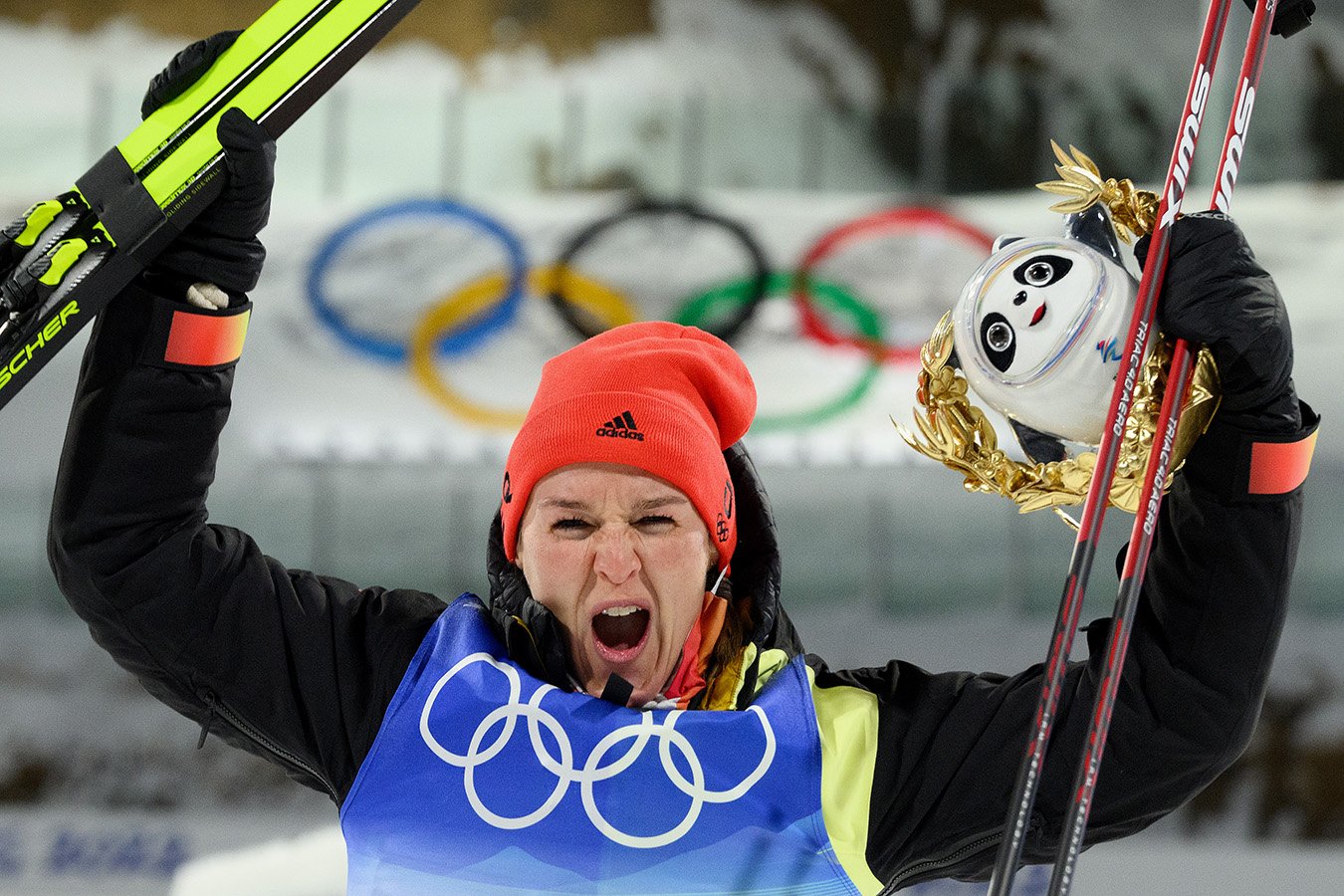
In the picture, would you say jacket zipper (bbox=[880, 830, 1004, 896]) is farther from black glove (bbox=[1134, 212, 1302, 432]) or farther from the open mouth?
black glove (bbox=[1134, 212, 1302, 432])

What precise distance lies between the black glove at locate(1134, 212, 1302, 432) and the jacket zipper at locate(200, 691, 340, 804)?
902 millimetres

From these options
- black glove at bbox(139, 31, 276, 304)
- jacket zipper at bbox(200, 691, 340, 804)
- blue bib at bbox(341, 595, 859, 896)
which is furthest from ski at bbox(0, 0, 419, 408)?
blue bib at bbox(341, 595, 859, 896)

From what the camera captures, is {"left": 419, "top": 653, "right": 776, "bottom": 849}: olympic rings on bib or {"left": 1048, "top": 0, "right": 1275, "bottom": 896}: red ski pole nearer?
{"left": 1048, "top": 0, "right": 1275, "bottom": 896}: red ski pole

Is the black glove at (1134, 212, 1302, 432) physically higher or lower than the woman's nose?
higher

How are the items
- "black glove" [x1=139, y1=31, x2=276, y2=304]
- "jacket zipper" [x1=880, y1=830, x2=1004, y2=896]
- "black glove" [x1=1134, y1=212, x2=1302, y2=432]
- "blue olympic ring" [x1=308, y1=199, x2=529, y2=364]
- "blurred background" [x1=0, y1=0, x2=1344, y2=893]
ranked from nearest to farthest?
"black glove" [x1=1134, y1=212, x2=1302, y2=432]
"black glove" [x1=139, y1=31, x2=276, y2=304]
"jacket zipper" [x1=880, y1=830, x2=1004, y2=896]
"blurred background" [x1=0, y1=0, x2=1344, y2=893]
"blue olympic ring" [x1=308, y1=199, x2=529, y2=364]

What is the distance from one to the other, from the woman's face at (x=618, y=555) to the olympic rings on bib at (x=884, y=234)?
341 cm

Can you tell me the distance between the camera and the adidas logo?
60.9 inches

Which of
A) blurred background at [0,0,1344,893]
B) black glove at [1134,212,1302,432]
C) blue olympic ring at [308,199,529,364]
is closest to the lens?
black glove at [1134,212,1302,432]

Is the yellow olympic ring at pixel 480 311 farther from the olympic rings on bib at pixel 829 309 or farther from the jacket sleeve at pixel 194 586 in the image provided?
the jacket sleeve at pixel 194 586

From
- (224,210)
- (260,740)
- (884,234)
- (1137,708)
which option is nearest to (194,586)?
(260,740)

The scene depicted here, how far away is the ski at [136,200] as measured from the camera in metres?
1.38

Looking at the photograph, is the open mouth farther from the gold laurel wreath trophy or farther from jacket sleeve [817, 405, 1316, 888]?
the gold laurel wreath trophy

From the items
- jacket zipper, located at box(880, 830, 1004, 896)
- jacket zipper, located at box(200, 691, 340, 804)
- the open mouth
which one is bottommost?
jacket zipper, located at box(880, 830, 1004, 896)

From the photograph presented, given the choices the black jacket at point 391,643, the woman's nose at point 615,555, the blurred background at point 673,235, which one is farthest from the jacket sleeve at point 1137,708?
the blurred background at point 673,235
